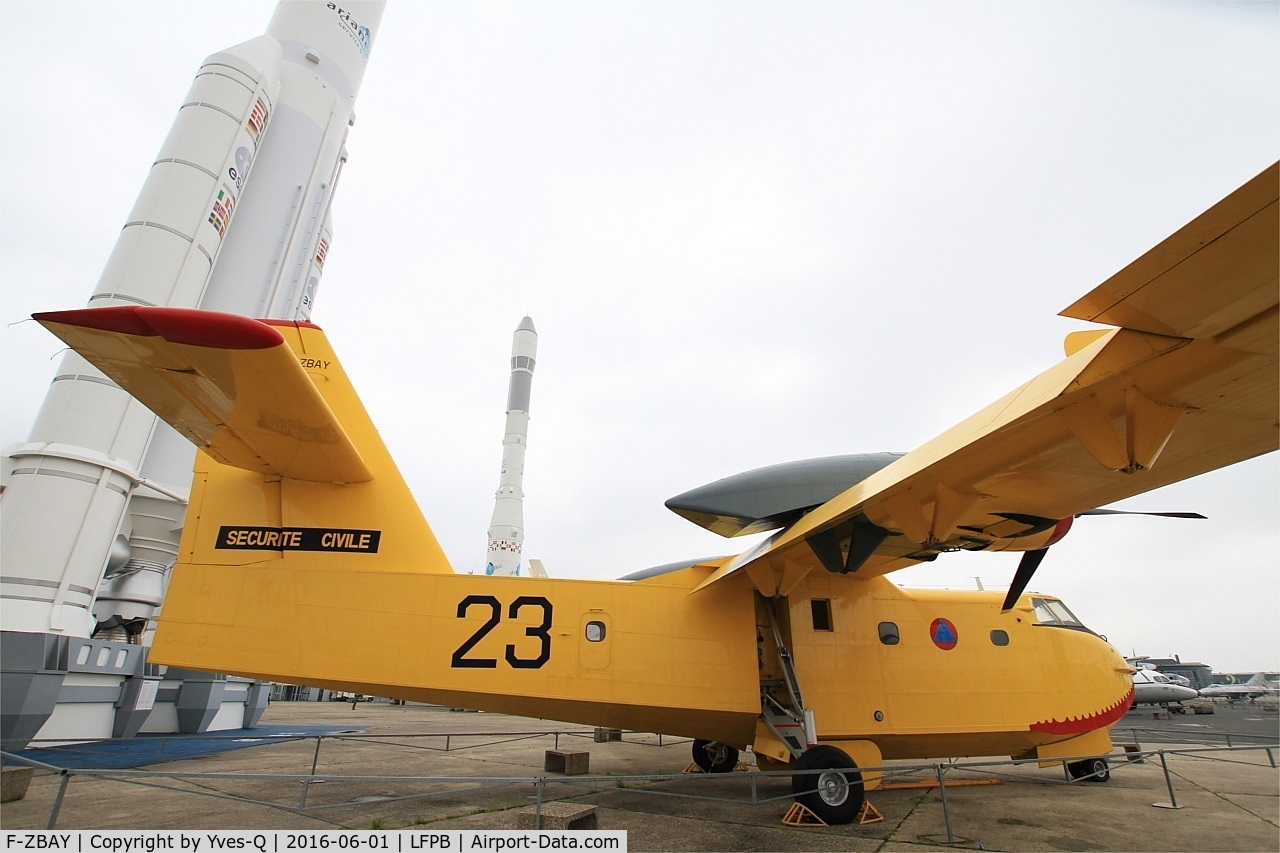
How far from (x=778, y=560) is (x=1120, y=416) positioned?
3815 mm

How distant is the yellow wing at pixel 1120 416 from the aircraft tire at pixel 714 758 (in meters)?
5.95

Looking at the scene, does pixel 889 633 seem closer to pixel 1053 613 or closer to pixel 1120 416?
pixel 1053 613

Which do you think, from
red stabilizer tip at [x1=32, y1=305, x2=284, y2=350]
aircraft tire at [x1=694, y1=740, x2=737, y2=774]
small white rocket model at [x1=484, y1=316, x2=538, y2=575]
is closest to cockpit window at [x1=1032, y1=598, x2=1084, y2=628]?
aircraft tire at [x1=694, y1=740, x2=737, y2=774]

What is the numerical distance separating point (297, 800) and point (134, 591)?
1075 cm

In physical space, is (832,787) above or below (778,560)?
below

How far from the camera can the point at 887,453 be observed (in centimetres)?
680

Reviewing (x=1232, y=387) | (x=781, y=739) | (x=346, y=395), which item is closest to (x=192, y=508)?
(x=346, y=395)

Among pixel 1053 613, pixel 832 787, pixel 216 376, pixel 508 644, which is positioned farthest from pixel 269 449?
pixel 1053 613

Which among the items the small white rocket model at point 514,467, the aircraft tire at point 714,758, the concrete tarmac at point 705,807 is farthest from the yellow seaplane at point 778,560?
the small white rocket model at point 514,467

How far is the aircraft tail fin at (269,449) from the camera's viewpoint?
4.23m

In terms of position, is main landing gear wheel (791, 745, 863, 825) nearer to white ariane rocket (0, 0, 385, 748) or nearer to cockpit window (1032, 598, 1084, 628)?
cockpit window (1032, 598, 1084, 628)

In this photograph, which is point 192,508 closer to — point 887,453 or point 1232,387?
point 887,453

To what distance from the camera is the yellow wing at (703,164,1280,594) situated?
2.96 meters

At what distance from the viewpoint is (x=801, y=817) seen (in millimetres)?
7113
